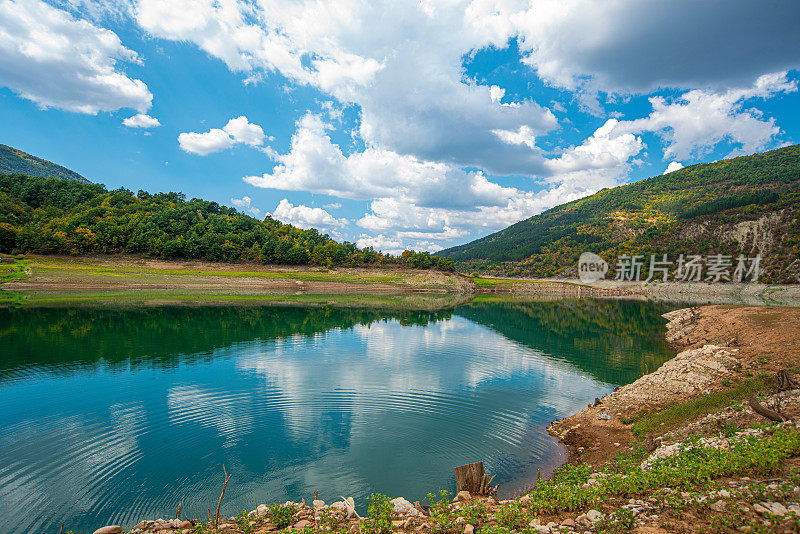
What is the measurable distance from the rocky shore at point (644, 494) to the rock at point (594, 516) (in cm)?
3

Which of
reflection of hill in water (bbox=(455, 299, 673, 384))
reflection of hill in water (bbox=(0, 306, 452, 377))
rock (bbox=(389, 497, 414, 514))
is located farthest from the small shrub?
reflection of hill in water (bbox=(455, 299, 673, 384))

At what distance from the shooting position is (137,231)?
87062 mm

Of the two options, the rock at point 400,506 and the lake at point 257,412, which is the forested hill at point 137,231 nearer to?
the lake at point 257,412

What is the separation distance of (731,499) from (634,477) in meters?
1.98

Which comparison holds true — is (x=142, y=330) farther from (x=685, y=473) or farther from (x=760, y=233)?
(x=760, y=233)

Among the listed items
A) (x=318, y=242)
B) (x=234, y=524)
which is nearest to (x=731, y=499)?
(x=234, y=524)

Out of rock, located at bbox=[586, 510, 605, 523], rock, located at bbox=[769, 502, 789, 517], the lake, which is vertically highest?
rock, located at bbox=[769, 502, 789, 517]

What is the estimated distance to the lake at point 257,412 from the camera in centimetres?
1034

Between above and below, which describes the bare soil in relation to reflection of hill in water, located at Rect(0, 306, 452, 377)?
above

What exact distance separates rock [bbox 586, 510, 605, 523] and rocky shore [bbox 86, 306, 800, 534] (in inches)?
1.3

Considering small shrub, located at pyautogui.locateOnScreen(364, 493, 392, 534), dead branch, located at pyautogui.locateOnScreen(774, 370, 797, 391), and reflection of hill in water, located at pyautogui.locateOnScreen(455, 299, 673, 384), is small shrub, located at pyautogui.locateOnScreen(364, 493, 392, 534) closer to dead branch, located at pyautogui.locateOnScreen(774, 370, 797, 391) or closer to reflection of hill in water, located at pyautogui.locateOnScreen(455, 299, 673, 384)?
dead branch, located at pyautogui.locateOnScreen(774, 370, 797, 391)

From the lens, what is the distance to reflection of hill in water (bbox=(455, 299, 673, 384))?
88.0 feet

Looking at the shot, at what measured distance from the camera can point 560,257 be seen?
591ft

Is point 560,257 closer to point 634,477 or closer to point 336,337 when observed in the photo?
point 336,337
